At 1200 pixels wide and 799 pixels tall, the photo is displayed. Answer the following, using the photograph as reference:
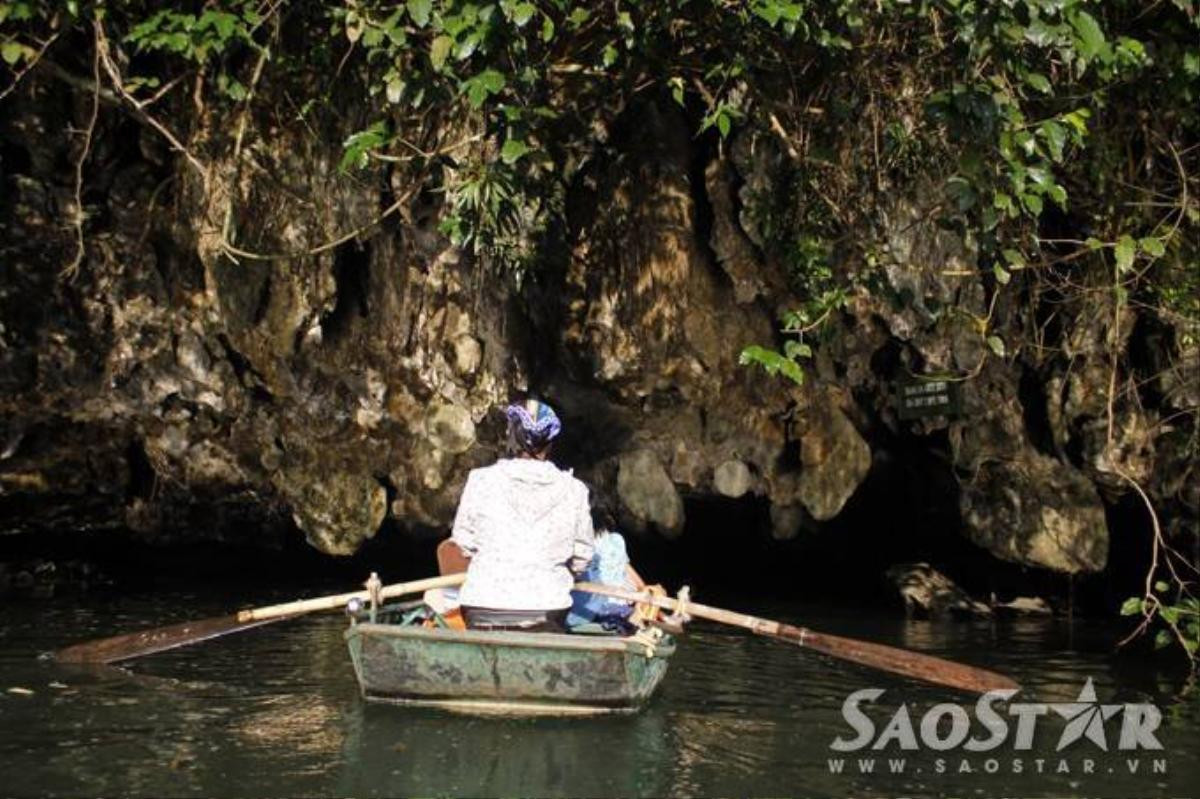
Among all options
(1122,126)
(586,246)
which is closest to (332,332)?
(586,246)

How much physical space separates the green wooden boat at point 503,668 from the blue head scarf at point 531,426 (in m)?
0.93

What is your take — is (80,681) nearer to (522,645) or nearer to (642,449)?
(522,645)

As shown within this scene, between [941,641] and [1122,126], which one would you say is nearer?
[1122,126]

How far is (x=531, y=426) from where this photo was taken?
6.22 metres

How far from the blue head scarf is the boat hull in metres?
0.93

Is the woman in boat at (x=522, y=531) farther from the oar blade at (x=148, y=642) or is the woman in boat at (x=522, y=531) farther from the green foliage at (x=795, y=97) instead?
the oar blade at (x=148, y=642)

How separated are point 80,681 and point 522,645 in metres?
2.75

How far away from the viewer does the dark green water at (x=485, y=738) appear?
5.16 meters

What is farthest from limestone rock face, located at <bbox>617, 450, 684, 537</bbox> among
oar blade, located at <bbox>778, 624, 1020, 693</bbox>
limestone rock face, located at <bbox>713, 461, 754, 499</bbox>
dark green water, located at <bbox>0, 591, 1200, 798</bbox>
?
oar blade, located at <bbox>778, 624, 1020, 693</bbox>

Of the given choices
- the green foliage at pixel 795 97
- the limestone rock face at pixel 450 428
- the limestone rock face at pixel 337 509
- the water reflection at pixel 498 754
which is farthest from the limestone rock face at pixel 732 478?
the water reflection at pixel 498 754

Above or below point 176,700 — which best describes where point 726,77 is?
above

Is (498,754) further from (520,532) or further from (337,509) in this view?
(337,509)

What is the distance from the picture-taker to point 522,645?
5.77 meters

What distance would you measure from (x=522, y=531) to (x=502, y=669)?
27.6 inches
